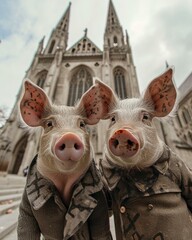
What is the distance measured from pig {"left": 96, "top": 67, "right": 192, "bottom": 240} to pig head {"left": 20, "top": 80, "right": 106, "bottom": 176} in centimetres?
20

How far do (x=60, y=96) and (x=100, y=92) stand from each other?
45.2ft

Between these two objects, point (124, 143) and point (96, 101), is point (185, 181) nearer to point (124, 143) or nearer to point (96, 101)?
point (124, 143)

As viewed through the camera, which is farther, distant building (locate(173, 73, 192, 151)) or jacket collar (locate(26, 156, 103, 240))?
distant building (locate(173, 73, 192, 151))

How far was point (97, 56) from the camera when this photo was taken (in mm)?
18109

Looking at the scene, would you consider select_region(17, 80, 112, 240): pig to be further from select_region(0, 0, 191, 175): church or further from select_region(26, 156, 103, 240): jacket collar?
select_region(0, 0, 191, 175): church

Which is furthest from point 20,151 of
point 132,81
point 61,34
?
point 61,34

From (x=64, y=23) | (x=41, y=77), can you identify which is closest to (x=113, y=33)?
(x=64, y=23)

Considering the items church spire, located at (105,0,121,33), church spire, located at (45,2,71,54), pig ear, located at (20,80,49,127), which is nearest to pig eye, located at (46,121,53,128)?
pig ear, located at (20,80,49,127)

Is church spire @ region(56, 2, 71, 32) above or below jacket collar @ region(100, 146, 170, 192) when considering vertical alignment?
above

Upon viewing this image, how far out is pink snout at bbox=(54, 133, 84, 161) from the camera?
0.92m

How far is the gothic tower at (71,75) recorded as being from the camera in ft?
40.4

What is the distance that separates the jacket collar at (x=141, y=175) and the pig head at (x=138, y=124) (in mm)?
42

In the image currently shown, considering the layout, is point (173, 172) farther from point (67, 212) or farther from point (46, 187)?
point (46, 187)

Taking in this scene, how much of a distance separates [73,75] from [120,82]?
5348mm
